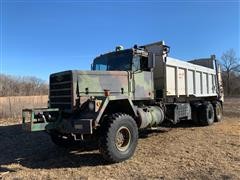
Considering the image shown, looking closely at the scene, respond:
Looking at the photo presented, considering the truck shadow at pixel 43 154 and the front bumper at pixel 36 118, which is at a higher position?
the front bumper at pixel 36 118

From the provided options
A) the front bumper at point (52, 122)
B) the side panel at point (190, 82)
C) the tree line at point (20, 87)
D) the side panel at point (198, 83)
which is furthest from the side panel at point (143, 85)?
the tree line at point (20, 87)

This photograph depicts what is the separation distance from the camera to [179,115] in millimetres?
13008

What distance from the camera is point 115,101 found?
28.4 ft

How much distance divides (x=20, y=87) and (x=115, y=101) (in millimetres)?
31775

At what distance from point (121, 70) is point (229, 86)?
64286 mm

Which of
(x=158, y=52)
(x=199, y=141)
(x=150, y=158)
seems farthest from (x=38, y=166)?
(x=158, y=52)

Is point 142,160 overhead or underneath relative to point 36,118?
underneath

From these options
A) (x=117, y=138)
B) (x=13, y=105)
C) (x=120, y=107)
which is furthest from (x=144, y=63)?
(x=13, y=105)

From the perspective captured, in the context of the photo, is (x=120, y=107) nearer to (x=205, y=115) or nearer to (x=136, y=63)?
(x=136, y=63)

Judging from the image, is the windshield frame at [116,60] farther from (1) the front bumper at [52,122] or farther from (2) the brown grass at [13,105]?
(2) the brown grass at [13,105]

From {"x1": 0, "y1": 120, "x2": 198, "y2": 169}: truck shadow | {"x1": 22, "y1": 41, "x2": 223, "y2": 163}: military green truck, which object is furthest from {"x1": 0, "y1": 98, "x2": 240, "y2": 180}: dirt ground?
{"x1": 22, "y1": 41, "x2": 223, "y2": 163}: military green truck

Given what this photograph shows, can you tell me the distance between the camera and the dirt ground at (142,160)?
704 centimetres

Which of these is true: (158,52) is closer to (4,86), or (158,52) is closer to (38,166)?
(38,166)

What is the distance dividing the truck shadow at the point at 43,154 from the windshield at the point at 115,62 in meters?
2.50
